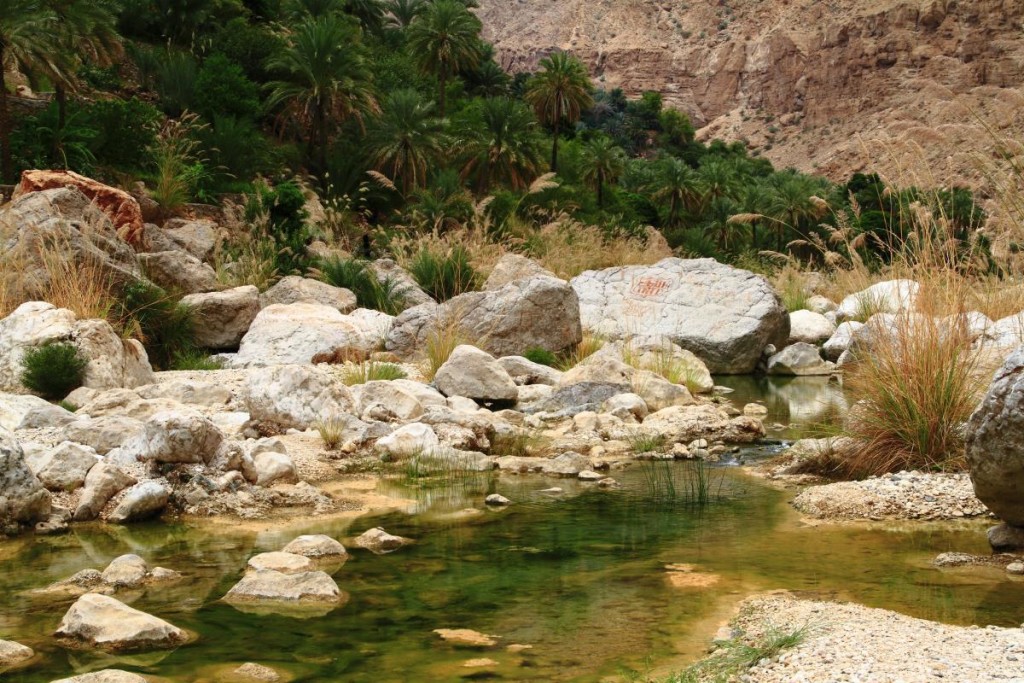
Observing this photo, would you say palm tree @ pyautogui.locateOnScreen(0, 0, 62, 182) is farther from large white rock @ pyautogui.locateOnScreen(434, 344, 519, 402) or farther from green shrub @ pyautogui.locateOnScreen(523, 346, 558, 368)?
large white rock @ pyautogui.locateOnScreen(434, 344, 519, 402)

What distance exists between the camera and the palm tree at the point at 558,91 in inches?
1394

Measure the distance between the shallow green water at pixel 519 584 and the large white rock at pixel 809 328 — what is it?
9.70 m

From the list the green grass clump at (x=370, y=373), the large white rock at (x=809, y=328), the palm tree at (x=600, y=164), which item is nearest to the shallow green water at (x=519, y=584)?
the green grass clump at (x=370, y=373)

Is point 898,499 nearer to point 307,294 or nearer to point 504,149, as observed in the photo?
point 307,294

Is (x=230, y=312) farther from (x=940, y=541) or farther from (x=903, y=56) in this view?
(x=903, y=56)

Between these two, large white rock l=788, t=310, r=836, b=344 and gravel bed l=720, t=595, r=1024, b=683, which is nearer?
gravel bed l=720, t=595, r=1024, b=683

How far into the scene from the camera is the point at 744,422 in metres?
8.21

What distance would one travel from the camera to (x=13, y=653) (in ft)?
11.1

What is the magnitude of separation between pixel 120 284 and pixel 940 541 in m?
8.57

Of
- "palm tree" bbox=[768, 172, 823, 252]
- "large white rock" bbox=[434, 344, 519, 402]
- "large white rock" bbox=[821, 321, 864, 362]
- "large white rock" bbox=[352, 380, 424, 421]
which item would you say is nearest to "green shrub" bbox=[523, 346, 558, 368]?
"large white rock" bbox=[434, 344, 519, 402]

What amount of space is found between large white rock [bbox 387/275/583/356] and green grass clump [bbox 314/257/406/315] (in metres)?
1.57

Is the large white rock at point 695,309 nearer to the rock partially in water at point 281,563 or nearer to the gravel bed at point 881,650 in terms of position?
the rock partially in water at point 281,563

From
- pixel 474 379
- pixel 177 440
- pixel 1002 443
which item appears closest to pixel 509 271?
pixel 474 379

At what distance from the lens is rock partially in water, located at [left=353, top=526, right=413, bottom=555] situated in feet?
15.9
